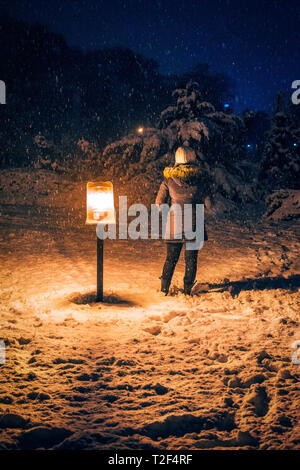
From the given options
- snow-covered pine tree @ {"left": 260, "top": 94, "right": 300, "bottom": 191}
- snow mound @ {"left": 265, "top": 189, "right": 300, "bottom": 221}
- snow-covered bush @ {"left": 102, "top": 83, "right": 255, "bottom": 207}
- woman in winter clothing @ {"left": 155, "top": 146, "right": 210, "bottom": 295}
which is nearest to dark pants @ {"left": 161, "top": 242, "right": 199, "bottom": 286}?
woman in winter clothing @ {"left": 155, "top": 146, "right": 210, "bottom": 295}

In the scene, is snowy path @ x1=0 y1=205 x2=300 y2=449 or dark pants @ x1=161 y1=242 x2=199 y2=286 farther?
dark pants @ x1=161 y1=242 x2=199 y2=286

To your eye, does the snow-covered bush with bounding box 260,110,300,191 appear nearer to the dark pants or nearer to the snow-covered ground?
the snow-covered ground

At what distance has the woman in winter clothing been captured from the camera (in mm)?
5012

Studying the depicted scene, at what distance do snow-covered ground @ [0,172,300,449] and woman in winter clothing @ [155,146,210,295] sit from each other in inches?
18.6

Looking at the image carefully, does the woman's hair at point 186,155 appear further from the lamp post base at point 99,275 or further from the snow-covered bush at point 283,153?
the snow-covered bush at point 283,153

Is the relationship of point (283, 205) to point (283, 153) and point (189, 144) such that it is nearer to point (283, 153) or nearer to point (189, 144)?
point (189, 144)

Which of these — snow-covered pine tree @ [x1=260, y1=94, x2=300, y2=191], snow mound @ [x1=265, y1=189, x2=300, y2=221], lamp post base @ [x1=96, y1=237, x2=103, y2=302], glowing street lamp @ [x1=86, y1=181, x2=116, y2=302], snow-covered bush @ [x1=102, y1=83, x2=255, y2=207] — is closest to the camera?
glowing street lamp @ [x1=86, y1=181, x2=116, y2=302]

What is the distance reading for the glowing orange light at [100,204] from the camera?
15.6 ft

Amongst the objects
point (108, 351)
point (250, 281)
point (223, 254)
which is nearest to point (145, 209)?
point (223, 254)

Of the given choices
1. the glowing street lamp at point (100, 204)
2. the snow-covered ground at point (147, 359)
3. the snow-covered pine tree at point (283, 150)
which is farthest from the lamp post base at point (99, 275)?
the snow-covered pine tree at point (283, 150)

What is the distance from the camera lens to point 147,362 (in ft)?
10.3

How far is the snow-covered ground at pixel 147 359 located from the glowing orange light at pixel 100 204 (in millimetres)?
1232
